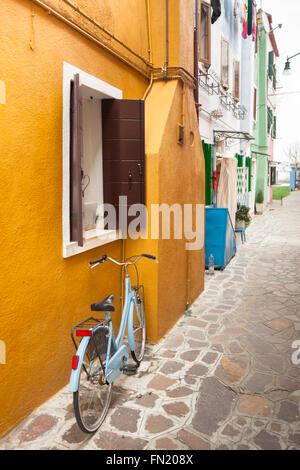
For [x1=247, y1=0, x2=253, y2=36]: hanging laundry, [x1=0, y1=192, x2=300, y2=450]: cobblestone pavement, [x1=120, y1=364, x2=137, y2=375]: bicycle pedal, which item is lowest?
[x1=0, y1=192, x2=300, y2=450]: cobblestone pavement

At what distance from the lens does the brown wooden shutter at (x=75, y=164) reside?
379 cm

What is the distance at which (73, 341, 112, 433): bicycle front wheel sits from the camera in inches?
128

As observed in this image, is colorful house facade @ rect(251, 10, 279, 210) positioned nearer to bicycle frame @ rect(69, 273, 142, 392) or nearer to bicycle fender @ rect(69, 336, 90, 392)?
bicycle frame @ rect(69, 273, 142, 392)

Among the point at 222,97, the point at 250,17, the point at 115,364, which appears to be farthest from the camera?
the point at 250,17

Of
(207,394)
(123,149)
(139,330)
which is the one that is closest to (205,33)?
(123,149)

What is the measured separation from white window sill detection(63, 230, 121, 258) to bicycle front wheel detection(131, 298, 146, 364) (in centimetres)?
85

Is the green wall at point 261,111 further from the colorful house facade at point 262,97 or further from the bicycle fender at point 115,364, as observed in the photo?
the bicycle fender at point 115,364

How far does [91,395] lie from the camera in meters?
3.61

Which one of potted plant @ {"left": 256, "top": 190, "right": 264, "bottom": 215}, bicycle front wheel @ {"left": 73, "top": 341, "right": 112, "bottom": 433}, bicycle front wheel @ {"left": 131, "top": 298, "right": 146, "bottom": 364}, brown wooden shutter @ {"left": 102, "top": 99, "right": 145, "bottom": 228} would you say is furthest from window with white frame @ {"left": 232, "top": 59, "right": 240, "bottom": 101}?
bicycle front wheel @ {"left": 73, "top": 341, "right": 112, "bottom": 433}

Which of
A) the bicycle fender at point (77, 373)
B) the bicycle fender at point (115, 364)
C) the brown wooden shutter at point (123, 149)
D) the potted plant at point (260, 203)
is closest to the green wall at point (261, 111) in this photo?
the potted plant at point (260, 203)

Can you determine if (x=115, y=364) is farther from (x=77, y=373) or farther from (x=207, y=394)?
(x=207, y=394)

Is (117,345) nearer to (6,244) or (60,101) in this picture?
(6,244)

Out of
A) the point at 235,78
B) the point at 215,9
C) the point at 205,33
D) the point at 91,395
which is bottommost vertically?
the point at 91,395

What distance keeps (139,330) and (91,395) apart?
1.45m
